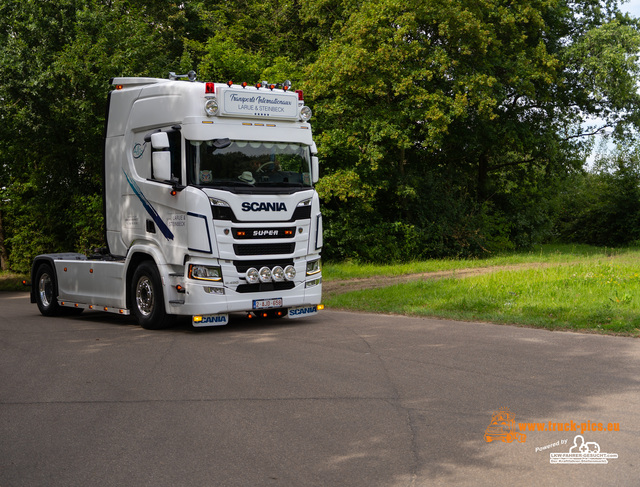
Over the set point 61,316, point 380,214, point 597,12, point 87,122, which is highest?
point 597,12

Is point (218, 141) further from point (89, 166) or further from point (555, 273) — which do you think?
point (89, 166)

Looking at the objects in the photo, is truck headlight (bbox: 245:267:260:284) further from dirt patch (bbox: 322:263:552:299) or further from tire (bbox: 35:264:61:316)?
dirt patch (bbox: 322:263:552:299)

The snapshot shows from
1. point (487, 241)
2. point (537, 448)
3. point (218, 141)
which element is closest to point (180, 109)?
point (218, 141)

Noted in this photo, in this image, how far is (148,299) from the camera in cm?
1213

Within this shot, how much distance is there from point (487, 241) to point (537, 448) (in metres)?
24.1

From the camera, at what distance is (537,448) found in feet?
17.4

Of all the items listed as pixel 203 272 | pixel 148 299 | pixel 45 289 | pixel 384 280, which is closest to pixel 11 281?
pixel 45 289

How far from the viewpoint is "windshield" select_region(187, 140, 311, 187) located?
11367 millimetres

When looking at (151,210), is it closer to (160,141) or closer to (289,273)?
(160,141)

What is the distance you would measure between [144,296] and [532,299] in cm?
699

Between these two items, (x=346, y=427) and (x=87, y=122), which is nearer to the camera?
(x=346, y=427)
